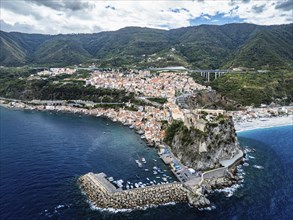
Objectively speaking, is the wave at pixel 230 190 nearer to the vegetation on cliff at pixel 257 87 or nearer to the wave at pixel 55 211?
the wave at pixel 55 211

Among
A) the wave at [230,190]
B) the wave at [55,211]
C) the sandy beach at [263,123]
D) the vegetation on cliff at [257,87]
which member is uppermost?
the vegetation on cliff at [257,87]

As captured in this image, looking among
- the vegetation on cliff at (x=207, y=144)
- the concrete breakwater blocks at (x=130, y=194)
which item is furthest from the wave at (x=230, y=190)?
the concrete breakwater blocks at (x=130, y=194)

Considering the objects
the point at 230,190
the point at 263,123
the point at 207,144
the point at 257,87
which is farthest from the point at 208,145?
the point at 257,87

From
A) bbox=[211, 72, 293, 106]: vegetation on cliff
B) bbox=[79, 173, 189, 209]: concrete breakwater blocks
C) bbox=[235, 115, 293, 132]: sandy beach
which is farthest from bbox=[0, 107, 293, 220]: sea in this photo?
bbox=[211, 72, 293, 106]: vegetation on cliff

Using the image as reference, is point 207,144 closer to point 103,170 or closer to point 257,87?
point 103,170

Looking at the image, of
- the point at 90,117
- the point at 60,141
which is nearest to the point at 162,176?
the point at 60,141
